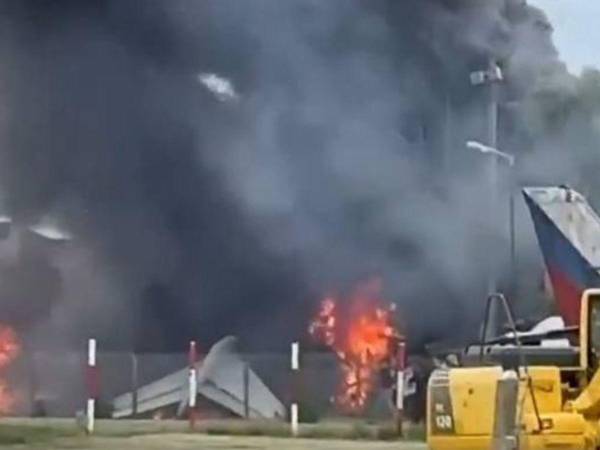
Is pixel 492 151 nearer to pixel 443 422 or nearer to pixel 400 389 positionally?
pixel 400 389

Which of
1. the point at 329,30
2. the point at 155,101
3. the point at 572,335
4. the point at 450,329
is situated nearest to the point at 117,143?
the point at 155,101

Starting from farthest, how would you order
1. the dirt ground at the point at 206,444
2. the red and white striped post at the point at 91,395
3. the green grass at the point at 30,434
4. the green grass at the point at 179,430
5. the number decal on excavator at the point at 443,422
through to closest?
the red and white striped post at the point at 91,395, the green grass at the point at 179,430, the green grass at the point at 30,434, the dirt ground at the point at 206,444, the number decal on excavator at the point at 443,422

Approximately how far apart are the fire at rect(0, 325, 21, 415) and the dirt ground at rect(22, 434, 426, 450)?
21.7 ft

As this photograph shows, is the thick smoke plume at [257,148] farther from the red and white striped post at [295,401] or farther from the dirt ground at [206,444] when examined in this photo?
the dirt ground at [206,444]

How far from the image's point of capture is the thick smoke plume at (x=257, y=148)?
1184 inches

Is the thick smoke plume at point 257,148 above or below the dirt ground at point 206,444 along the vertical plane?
above

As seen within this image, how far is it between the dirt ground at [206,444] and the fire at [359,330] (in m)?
8.45

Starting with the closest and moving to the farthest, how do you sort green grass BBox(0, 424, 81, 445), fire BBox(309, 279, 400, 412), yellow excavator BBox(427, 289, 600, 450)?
1. yellow excavator BBox(427, 289, 600, 450)
2. green grass BBox(0, 424, 81, 445)
3. fire BBox(309, 279, 400, 412)

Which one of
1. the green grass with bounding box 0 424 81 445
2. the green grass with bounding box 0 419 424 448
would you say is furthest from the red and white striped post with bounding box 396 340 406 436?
the green grass with bounding box 0 424 81 445

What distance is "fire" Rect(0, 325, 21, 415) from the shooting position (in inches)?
1102

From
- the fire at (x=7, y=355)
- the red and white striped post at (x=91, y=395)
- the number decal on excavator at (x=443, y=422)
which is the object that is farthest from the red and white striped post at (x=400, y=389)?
the number decal on excavator at (x=443, y=422)

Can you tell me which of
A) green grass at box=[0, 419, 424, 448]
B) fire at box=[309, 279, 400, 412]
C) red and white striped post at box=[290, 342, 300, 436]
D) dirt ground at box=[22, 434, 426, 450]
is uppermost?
fire at box=[309, 279, 400, 412]

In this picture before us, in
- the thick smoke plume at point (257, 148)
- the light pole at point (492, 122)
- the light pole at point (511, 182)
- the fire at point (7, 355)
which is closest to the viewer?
the fire at point (7, 355)

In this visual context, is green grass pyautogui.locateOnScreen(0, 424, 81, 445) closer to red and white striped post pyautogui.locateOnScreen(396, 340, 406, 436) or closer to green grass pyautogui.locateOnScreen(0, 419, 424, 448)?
green grass pyautogui.locateOnScreen(0, 419, 424, 448)
